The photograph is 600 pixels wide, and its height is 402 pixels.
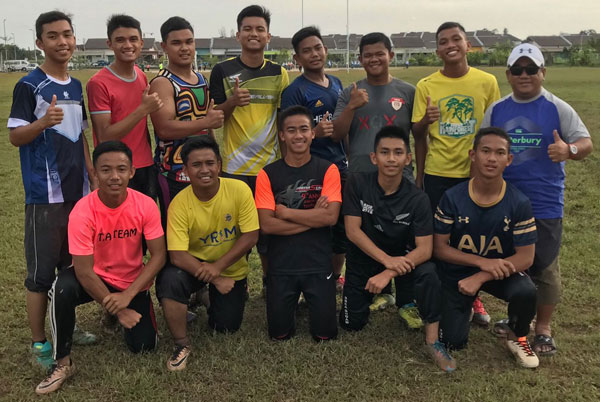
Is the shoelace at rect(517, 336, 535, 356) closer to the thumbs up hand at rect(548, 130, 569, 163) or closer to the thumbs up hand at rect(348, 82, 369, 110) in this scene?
the thumbs up hand at rect(548, 130, 569, 163)

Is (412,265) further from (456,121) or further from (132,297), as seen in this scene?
(132,297)

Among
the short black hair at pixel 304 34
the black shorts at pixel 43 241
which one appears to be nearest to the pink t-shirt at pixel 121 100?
the black shorts at pixel 43 241

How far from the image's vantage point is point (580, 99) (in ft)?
72.6

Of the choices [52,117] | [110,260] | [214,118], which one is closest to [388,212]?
[214,118]

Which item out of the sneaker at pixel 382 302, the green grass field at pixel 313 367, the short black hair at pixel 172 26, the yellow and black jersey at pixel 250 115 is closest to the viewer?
the green grass field at pixel 313 367

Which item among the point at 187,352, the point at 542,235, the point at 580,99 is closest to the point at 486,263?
the point at 542,235

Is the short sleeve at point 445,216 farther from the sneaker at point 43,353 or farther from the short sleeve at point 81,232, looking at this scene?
the sneaker at point 43,353

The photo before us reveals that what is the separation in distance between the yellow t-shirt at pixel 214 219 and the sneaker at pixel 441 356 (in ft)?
5.49

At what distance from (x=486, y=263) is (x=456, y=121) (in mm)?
1259

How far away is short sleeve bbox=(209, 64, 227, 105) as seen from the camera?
15.3 feet

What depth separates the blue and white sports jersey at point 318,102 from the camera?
15.5 ft

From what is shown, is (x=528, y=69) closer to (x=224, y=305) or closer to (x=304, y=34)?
(x=304, y=34)

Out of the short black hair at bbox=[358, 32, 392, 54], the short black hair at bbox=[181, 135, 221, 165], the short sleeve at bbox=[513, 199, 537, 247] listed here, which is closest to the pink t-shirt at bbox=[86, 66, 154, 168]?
the short black hair at bbox=[181, 135, 221, 165]

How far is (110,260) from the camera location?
12.8 feet
